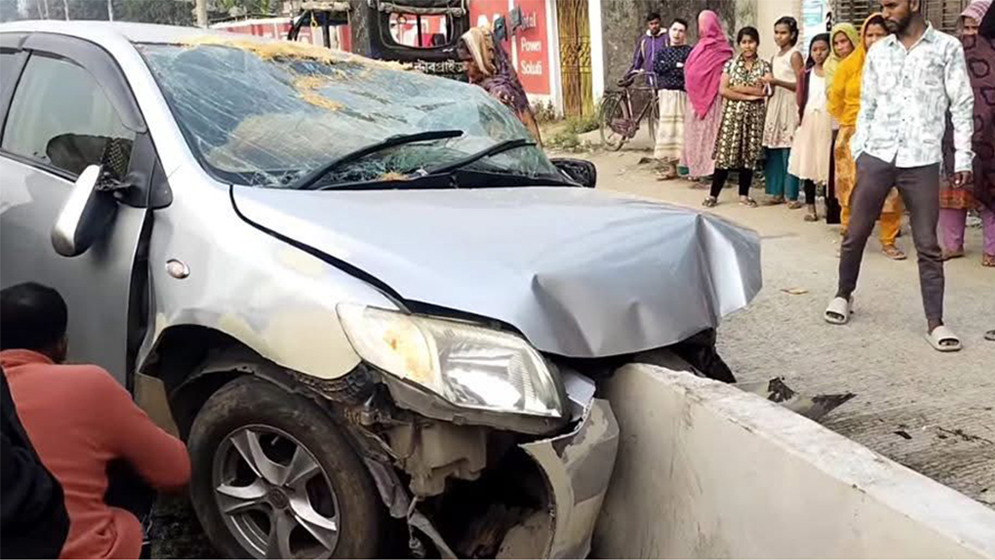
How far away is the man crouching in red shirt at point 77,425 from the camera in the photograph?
202 centimetres

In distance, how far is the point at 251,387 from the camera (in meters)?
2.75

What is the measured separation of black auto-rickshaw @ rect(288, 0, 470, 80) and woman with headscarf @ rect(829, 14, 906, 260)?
4.14 m

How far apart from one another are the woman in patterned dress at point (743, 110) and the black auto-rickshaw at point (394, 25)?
274 centimetres

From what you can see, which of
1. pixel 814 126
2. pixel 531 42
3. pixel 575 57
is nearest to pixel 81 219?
pixel 814 126

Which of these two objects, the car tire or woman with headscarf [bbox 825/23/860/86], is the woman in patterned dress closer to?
woman with headscarf [bbox 825/23/860/86]

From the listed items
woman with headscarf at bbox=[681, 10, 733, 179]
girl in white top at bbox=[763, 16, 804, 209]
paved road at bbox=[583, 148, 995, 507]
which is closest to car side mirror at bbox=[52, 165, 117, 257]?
paved road at bbox=[583, 148, 995, 507]

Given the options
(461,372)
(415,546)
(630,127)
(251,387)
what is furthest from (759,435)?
(630,127)

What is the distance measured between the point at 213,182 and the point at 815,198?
21.8ft

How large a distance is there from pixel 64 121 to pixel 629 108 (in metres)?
9.68

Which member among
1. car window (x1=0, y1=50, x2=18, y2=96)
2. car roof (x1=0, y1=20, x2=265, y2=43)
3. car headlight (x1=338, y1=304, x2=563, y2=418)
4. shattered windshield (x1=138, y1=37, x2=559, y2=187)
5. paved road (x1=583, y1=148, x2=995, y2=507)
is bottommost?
paved road (x1=583, y1=148, x2=995, y2=507)

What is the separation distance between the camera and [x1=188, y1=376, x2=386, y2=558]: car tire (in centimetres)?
257

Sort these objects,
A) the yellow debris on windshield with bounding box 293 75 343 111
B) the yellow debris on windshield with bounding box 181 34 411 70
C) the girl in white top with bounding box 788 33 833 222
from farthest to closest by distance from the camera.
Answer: the girl in white top with bounding box 788 33 833 222
the yellow debris on windshield with bounding box 181 34 411 70
the yellow debris on windshield with bounding box 293 75 343 111

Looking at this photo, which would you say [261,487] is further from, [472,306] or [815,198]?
[815,198]

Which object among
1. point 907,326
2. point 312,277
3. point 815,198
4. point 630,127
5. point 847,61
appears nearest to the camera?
point 312,277
